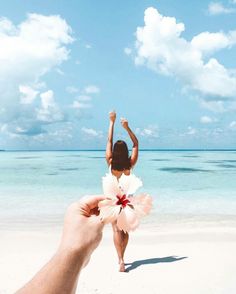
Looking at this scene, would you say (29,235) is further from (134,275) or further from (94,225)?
(94,225)

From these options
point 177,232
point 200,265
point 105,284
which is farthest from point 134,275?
point 177,232

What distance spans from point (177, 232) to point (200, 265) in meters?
2.79

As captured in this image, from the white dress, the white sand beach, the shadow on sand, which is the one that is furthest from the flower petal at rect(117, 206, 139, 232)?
the shadow on sand

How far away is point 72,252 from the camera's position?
1046 mm

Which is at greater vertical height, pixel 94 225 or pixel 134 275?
pixel 94 225

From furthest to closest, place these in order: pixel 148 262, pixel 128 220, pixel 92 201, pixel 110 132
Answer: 1. pixel 148 262
2. pixel 110 132
3. pixel 92 201
4. pixel 128 220

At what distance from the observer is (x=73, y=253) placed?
1045 millimetres

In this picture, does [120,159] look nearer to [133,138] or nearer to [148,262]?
[133,138]

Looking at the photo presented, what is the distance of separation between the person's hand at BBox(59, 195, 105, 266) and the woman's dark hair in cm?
427

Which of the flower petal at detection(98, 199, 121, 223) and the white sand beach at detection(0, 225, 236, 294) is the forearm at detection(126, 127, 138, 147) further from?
the flower petal at detection(98, 199, 121, 223)

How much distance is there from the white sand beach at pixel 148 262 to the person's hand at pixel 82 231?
4879 millimetres

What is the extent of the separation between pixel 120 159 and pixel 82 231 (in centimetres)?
433

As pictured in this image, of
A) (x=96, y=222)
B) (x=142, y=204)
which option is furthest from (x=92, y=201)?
(x=142, y=204)

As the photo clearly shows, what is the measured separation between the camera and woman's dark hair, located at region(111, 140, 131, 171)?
538 centimetres
